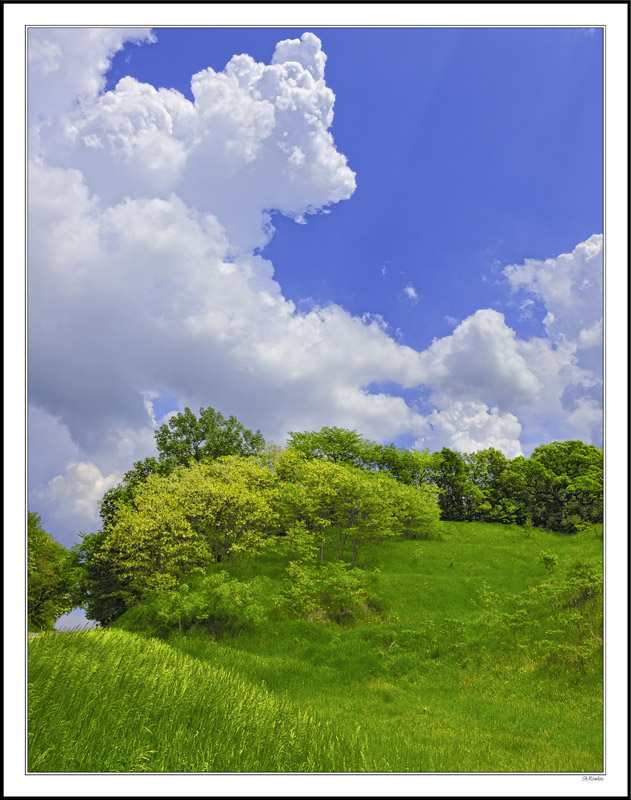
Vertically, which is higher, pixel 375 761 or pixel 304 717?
pixel 375 761

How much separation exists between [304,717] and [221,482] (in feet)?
60.6

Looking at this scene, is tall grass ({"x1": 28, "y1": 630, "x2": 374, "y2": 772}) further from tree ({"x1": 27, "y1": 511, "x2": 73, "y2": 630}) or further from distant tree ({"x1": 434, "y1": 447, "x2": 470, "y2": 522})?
distant tree ({"x1": 434, "y1": 447, "x2": 470, "y2": 522})

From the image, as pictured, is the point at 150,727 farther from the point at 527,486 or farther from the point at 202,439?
the point at 527,486

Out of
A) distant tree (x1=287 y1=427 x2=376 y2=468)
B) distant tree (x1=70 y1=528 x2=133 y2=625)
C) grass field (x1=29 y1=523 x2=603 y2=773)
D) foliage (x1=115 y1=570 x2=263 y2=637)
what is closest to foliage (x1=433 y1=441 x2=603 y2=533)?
distant tree (x1=287 y1=427 x2=376 y2=468)

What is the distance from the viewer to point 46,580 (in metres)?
28.6

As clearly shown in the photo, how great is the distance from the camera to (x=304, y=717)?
758cm

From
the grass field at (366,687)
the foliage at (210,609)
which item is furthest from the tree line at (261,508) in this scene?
the grass field at (366,687)

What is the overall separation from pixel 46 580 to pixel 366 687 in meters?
24.2

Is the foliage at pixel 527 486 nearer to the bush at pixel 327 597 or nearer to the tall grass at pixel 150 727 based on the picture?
the bush at pixel 327 597

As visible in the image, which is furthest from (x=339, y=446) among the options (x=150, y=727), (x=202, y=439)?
(x=150, y=727)

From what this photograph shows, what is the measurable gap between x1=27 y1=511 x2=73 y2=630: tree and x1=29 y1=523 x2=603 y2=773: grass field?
1415cm

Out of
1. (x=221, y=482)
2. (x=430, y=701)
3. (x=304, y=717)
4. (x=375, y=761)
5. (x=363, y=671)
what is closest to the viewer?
(x=375, y=761)

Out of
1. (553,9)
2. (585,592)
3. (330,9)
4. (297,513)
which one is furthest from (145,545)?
(553,9)
